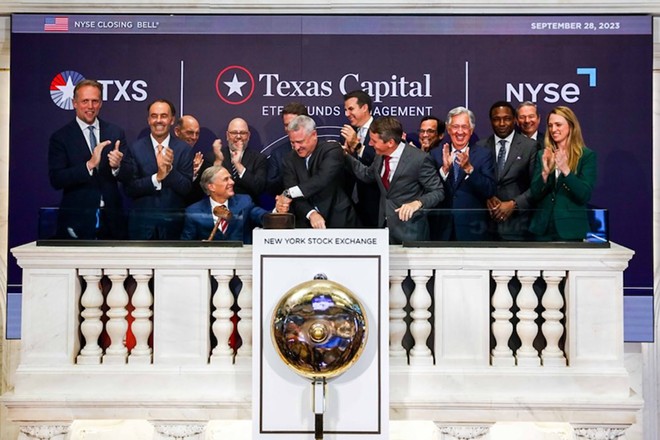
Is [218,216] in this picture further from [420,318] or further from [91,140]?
[91,140]

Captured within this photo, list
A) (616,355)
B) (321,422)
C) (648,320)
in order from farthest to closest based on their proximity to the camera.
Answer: (648,320), (616,355), (321,422)

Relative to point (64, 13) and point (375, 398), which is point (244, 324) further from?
Result: point (64, 13)

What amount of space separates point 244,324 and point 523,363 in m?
1.36

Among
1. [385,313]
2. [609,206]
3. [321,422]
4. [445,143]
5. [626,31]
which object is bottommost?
[321,422]

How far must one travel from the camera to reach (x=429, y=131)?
5.04 m

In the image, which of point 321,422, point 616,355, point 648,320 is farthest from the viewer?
point 648,320

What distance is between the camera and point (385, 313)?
124 inches

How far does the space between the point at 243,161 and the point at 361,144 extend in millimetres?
860

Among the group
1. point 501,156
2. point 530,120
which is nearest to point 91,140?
point 501,156

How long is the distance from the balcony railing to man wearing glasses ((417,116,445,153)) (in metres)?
1.81

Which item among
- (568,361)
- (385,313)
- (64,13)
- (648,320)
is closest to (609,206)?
(648,320)

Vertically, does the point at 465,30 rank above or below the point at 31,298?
above

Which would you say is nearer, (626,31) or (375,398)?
(375,398)

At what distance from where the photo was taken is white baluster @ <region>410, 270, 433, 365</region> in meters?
3.36
